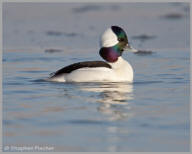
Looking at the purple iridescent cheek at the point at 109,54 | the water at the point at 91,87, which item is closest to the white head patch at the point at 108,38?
the purple iridescent cheek at the point at 109,54

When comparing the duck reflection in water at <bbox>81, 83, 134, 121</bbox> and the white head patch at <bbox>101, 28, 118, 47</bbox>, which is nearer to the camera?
the duck reflection in water at <bbox>81, 83, 134, 121</bbox>

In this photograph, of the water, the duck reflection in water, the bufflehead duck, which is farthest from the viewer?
the bufflehead duck

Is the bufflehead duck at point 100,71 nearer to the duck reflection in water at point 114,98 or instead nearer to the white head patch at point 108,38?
the white head patch at point 108,38

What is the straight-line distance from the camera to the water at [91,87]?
29.8 feet

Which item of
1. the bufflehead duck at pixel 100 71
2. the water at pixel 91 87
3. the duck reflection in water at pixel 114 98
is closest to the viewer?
the water at pixel 91 87

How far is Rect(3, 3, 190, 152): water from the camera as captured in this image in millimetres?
9086

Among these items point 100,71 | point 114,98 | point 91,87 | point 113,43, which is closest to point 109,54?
point 113,43

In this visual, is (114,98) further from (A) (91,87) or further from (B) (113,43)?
(B) (113,43)

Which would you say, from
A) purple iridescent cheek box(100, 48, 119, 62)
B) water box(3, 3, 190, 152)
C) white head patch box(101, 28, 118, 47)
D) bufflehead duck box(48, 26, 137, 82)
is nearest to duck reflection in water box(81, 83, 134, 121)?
water box(3, 3, 190, 152)

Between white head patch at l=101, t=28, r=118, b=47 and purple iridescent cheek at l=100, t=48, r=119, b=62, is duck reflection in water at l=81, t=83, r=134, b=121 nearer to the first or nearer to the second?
purple iridescent cheek at l=100, t=48, r=119, b=62

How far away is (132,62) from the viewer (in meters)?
16.2

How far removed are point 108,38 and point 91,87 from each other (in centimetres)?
155

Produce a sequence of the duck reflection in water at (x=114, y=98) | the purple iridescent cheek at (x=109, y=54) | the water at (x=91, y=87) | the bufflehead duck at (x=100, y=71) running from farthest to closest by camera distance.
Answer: the purple iridescent cheek at (x=109, y=54), the bufflehead duck at (x=100, y=71), the duck reflection in water at (x=114, y=98), the water at (x=91, y=87)

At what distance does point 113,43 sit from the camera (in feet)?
46.0
